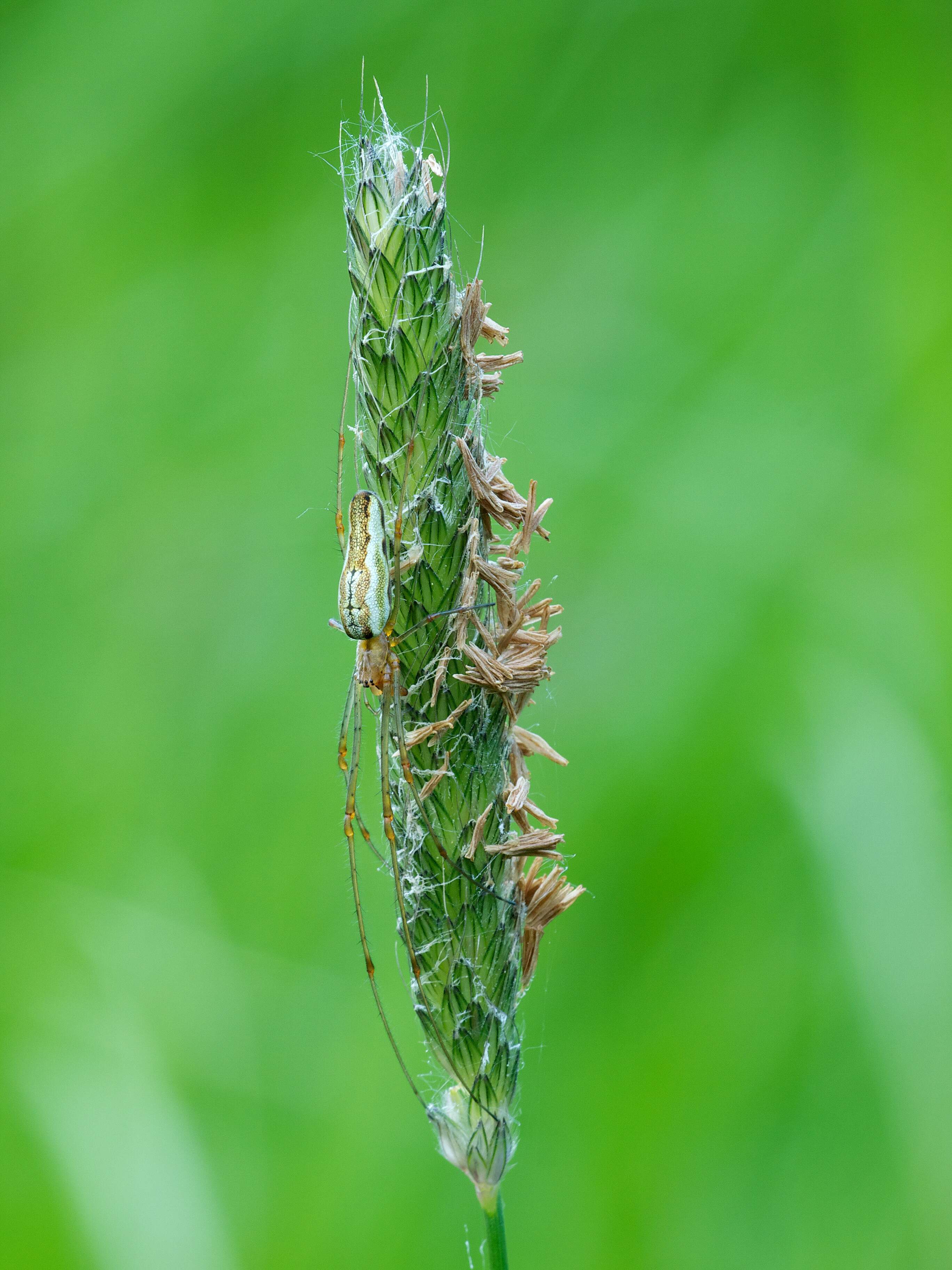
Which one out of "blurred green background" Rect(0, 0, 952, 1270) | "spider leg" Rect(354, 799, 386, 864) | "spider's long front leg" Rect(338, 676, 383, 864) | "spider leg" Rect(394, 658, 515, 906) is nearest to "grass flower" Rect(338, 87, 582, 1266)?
"spider leg" Rect(394, 658, 515, 906)

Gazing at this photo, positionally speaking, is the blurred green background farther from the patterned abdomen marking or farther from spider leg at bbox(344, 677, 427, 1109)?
the patterned abdomen marking

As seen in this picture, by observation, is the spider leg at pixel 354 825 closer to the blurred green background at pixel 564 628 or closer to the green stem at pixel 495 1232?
the green stem at pixel 495 1232

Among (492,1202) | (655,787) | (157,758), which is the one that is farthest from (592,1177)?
(157,758)

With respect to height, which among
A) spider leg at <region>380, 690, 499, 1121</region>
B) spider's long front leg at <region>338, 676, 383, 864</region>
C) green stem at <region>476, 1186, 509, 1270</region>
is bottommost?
green stem at <region>476, 1186, 509, 1270</region>

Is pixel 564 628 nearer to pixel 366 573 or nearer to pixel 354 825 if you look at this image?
pixel 354 825

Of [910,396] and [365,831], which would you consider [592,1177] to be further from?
[910,396]

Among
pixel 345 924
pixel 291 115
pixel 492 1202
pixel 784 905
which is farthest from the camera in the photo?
pixel 291 115
